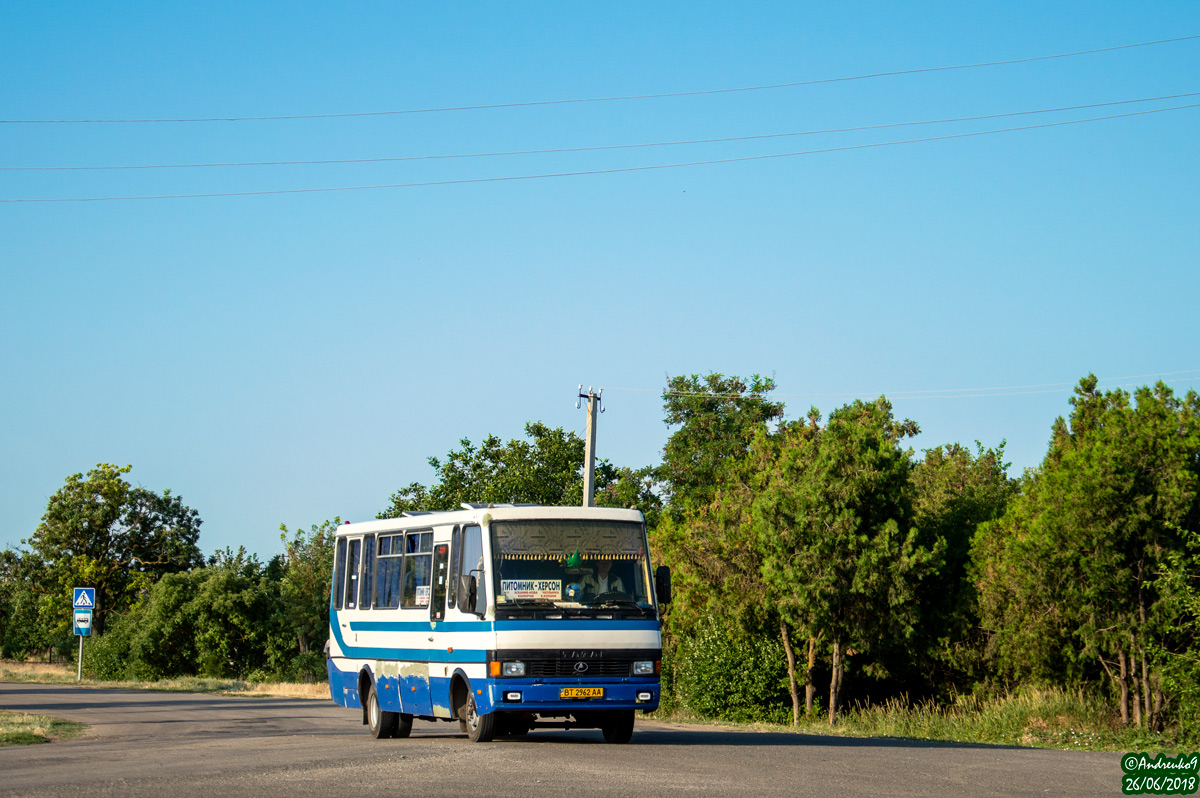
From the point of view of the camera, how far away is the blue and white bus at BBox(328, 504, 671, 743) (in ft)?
54.4

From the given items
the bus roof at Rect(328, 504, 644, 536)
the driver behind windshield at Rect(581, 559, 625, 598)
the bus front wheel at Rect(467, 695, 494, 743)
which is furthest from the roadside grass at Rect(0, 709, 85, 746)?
the driver behind windshield at Rect(581, 559, 625, 598)

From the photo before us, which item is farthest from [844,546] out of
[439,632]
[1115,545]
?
[439,632]

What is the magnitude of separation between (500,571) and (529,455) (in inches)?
2012

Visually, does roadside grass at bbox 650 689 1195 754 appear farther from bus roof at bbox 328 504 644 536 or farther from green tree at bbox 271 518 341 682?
green tree at bbox 271 518 341 682

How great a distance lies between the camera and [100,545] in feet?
234

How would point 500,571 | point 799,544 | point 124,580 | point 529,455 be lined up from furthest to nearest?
point 124,580
point 529,455
point 799,544
point 500,571

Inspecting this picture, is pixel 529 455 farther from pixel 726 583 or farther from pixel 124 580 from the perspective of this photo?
pixel 726 583

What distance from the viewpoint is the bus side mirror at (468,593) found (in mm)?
16750

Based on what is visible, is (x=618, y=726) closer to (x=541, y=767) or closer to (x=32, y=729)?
(x=541, y=767)

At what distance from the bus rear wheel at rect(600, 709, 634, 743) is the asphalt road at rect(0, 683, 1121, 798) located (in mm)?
238

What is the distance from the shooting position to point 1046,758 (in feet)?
50.8

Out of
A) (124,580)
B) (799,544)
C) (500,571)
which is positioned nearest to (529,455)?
(124,580)

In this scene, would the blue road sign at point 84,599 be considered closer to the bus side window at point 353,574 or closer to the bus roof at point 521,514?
the bus side window at point 353,574

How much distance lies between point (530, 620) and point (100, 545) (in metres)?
61.1
